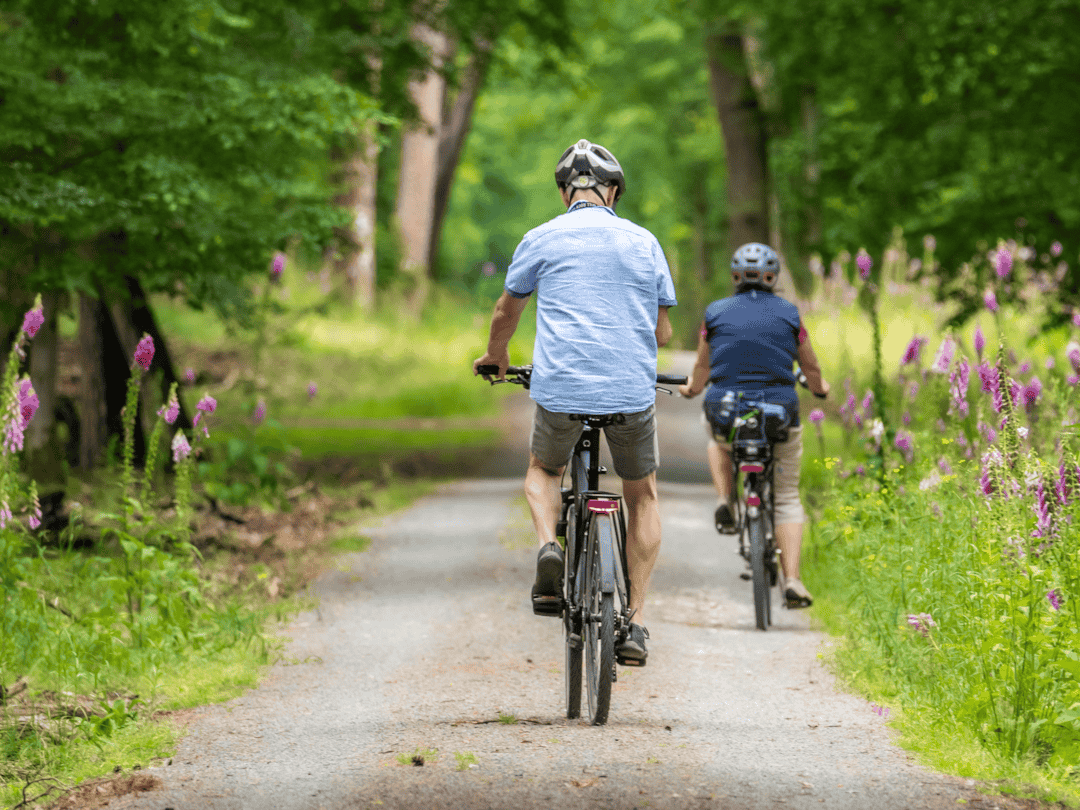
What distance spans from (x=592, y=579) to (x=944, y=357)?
9.28 feet

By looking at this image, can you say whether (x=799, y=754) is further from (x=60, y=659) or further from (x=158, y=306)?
(x=158, y=306)

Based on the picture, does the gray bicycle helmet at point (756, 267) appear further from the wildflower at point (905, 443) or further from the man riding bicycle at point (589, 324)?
the man riding bicycle at point (589, 324)

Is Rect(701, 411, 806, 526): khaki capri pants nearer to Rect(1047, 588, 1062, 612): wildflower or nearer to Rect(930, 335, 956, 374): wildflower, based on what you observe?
Rect(930, 335, 956, 374): wildflower

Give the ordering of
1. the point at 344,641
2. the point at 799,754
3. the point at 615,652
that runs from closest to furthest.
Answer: the point at 799,754, the point at 615,652, the point at 344,641

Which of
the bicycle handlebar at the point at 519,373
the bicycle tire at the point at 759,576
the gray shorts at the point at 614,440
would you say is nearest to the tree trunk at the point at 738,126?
the bicycle tire at the point at 759,576

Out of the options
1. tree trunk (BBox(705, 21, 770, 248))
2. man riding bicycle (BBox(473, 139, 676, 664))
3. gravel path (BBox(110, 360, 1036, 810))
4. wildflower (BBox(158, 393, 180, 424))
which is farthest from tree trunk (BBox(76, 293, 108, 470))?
tree trunk (BBox(705, 21, 770, 248))

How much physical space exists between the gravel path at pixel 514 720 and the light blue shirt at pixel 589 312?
4.32 ft

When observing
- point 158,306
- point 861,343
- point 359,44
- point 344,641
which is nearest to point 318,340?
point 158,306

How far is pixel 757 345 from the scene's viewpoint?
7.68m

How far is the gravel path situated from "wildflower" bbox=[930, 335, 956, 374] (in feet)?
5.15

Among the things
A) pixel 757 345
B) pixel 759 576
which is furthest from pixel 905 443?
pixel 759 576

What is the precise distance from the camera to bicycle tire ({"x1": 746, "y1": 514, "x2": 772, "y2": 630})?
7.49 m

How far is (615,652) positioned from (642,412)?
0.96m

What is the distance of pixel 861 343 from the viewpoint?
18.7m
